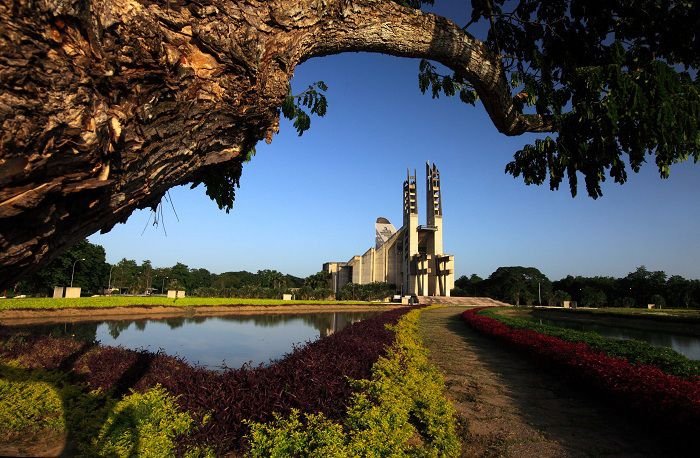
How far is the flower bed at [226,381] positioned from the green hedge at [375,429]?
24 cm

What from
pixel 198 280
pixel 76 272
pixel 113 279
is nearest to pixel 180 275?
pixel 198 280

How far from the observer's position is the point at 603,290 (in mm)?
57719

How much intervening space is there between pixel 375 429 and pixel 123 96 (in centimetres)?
337

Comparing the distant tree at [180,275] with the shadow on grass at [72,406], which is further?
the distant tree at [180,275]

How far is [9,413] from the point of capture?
4.78 m

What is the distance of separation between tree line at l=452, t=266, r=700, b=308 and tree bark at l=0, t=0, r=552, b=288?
56.2 m

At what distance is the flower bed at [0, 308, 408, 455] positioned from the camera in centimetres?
391

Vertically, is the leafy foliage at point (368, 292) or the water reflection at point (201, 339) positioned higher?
the leafy foliage at point (368, 292)

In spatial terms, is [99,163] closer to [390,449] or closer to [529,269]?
[390,449]

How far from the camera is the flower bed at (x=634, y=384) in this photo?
4.47 m

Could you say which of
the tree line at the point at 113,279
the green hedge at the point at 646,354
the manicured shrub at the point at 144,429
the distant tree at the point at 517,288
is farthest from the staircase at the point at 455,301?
the manicured shrub at the point at 144,429

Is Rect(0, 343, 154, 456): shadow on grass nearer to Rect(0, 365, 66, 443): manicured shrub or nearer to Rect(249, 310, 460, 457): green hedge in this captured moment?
Rect(0, 365, 66, 443): manicured shrub

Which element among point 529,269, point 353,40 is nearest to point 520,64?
point 353,40

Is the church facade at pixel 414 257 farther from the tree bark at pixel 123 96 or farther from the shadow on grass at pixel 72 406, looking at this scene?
the tree bark at pixel 123 96
